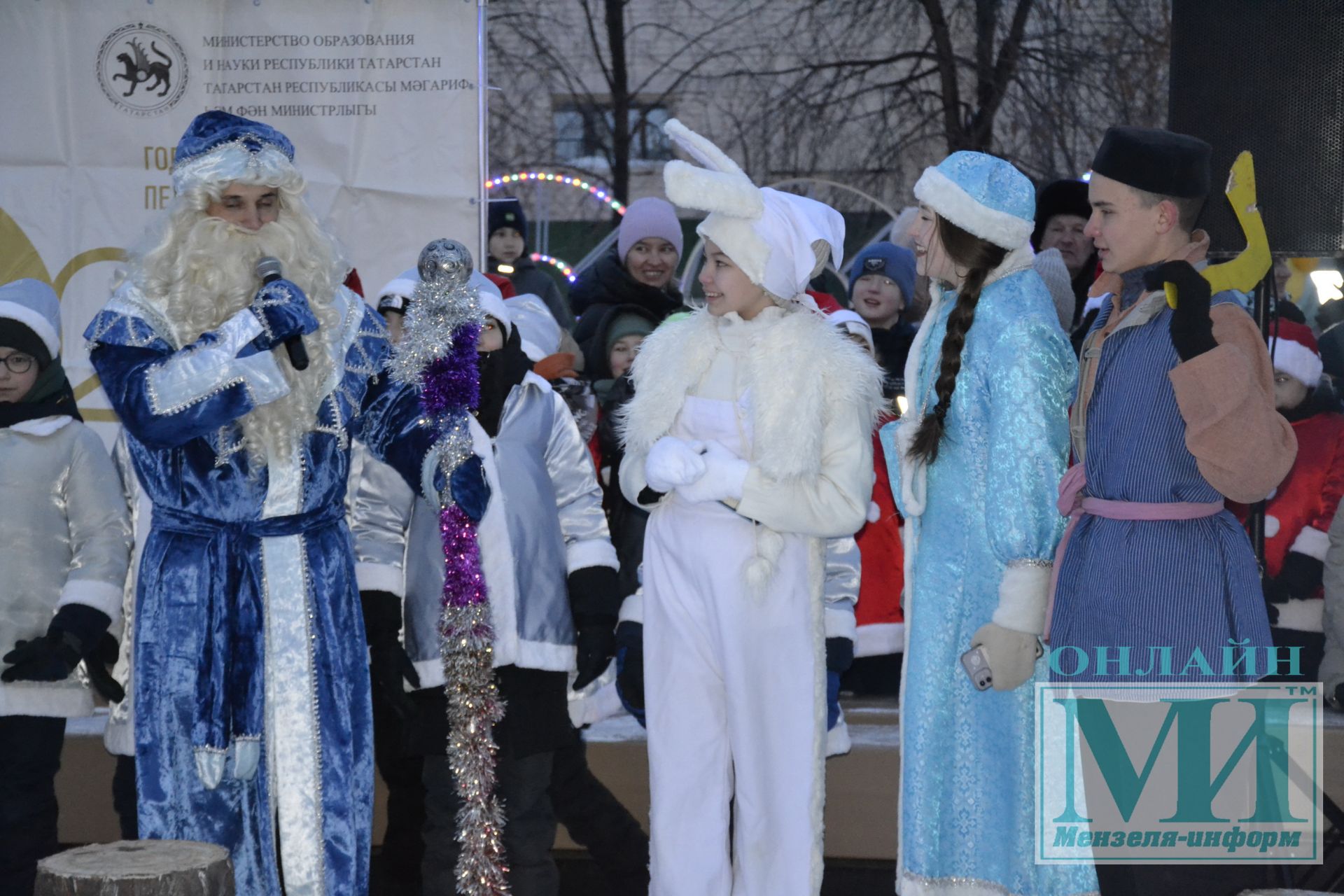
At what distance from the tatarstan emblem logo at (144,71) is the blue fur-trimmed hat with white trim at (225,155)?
6.64ft

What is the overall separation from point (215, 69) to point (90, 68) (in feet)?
1.60

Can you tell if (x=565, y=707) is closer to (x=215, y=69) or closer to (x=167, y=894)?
(x=167, y=894)

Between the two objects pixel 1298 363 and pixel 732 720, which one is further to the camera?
pixel 1298 363

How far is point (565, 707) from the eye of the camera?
429 cm

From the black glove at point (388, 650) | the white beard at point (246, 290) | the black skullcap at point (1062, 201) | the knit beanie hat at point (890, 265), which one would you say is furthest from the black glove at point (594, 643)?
the black skullcap at point (1062, 201)

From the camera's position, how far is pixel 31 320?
4.68 metres

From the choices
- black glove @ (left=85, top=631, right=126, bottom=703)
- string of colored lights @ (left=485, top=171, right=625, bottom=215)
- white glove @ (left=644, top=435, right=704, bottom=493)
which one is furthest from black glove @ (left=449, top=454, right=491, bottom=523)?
string of colored lights @ (left=485, top=171, right=625, bottom=215)

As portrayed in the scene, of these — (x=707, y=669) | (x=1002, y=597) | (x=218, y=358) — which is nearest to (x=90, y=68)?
(x=218, y=358)

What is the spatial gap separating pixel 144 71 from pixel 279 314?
2588 millimetres

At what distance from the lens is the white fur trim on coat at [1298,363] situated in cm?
556

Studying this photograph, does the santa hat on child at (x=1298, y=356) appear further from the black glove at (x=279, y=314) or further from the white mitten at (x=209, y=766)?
the white mitten at (x=209, y=766)

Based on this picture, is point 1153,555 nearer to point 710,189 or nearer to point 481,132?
point 710,189

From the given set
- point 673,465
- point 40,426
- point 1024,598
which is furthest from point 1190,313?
point 40,426

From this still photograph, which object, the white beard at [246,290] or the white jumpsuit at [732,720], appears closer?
the white beard at [246,290]
